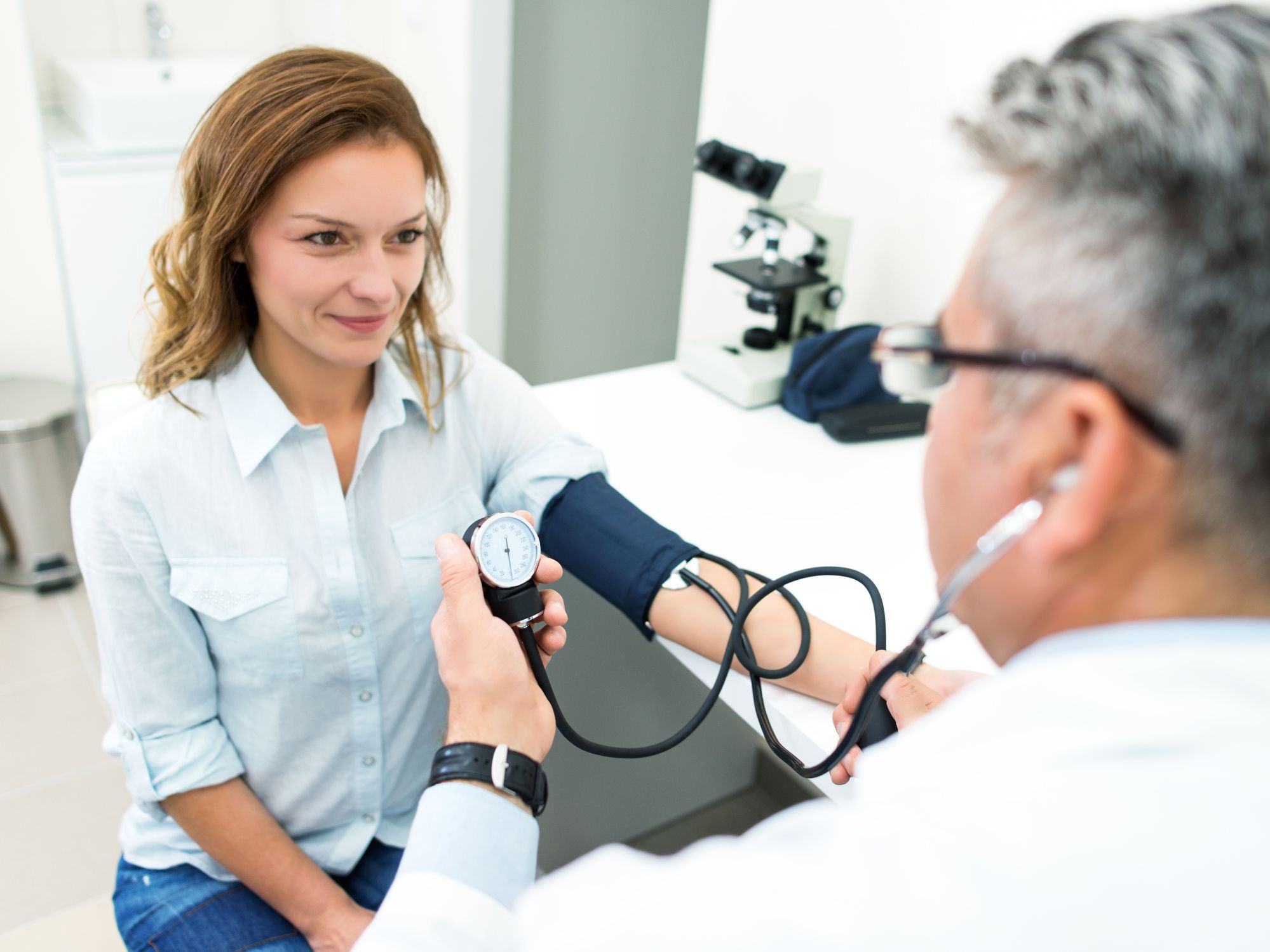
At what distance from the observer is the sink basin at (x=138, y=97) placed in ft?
7.82

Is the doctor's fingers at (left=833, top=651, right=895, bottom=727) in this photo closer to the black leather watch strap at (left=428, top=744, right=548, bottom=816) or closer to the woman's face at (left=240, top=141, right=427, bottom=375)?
the black leather watch strap at (left=428, top=744, right=548, bottom=816)

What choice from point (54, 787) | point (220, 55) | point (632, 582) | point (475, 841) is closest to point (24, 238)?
point (220, 55)

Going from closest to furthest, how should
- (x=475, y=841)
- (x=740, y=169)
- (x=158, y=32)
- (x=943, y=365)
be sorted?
1. (x=943, y=365)
2. (x=475, y=841)
3. (x=740, y=169)
4. (x=158, y=32)

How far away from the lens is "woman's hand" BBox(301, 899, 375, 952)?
1.05 meters

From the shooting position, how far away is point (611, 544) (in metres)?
1.14

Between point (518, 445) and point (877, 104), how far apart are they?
2.97ft

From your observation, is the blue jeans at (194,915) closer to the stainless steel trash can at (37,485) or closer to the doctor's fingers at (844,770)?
the doctor's fingers at (844,770)

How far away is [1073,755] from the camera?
464 mm

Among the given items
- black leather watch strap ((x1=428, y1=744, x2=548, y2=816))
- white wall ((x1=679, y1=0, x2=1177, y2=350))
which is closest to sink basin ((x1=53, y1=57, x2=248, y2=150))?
white wall ((x1=679, y1=0, x2=1177, y2=350))

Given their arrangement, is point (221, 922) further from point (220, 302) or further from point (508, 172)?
point (508, 172)

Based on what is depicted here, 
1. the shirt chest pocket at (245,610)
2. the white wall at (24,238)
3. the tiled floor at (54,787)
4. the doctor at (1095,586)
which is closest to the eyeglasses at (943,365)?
the doctor at (1095,586)

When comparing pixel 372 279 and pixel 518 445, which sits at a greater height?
pixel 372 279

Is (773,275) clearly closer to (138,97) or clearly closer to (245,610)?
(245,610)

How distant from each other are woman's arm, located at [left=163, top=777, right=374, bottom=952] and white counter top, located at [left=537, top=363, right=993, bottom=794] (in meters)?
0.46
